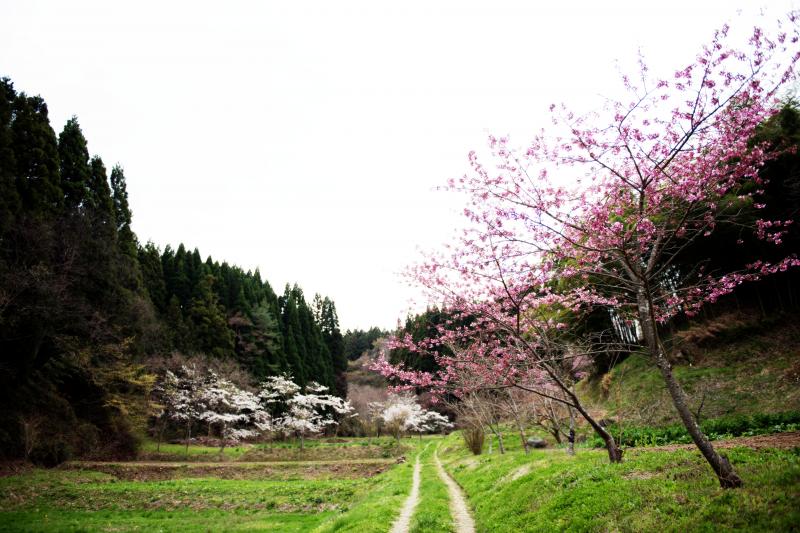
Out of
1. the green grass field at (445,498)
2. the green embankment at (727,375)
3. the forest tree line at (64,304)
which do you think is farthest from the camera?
the forest tree line at (64,304)

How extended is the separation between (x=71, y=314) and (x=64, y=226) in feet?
17.4

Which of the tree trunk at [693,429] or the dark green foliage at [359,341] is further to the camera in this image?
the dark green foliage at [359,341]

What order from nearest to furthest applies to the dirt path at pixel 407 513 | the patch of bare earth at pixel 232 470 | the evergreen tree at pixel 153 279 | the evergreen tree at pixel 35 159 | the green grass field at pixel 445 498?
the green grass field at pixel 445 498, the dirt path at pixel 407 513, the patch of bare earth at pixel 232 470, the evergreen tree at pixel 35 159, the evergreen tree at pixel 153 279

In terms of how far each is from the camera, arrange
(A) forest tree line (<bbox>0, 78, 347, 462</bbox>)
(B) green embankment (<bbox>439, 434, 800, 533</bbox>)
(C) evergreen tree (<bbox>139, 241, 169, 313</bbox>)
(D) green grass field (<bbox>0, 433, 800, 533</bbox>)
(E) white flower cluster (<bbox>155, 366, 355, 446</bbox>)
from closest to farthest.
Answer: (B) green embankment (<bbox>439, 434, 800, 533</bbox>)
(D) green grass field (<bbox>0, 433, 800, 533</bbox>)
(A) forest tree line (<bbox>0, 78, 347, 462</bbox>)
(E) white flower cluster (<bbox>155, 366, 355, 446</bbox>)
(C) evergreen tree (<bbox>139, 241, 169, 313</bbox>)

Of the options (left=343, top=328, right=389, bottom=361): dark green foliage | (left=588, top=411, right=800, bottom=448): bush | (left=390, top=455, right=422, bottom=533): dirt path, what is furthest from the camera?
(left=343, top=328, right=389, bottom=361): dark green foliage

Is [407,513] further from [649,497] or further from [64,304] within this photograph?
[64,304]

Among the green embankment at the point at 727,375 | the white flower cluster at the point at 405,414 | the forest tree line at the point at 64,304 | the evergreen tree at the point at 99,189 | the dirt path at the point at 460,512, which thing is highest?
the evergreen tree at the point at 99,189

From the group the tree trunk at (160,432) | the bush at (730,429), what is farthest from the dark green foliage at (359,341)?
the bush at (730,429)

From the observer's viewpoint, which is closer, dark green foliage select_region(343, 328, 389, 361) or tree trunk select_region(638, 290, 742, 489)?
tree trunk select_region(638, 290, 742, 489)

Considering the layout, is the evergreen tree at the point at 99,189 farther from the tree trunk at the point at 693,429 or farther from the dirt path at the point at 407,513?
the tree trunk at the point at 693,429

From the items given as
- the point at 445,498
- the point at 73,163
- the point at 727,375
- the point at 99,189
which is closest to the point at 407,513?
the point at 445,498

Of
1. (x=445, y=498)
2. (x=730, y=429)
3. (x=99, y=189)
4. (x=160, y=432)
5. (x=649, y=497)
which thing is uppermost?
(x=99, y=189)

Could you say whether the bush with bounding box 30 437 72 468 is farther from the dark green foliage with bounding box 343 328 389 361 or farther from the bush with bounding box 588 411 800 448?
the dark green foliage with bounding box 343 328 389 361

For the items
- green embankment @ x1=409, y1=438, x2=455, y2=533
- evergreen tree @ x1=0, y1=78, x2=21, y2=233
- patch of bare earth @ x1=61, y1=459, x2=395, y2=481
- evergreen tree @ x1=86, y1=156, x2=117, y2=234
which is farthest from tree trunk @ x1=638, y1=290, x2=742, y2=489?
evergreen tree @ x1=86, y1=156, x2=117, y2=234
